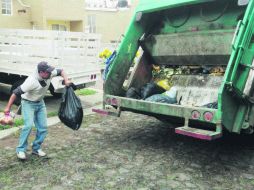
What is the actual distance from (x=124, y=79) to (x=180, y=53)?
0.86 meters

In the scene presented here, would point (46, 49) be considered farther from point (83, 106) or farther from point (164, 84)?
point (164, 84)

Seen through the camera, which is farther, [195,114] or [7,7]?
[7,7]

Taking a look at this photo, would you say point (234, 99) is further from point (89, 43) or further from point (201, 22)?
point (89, 43)

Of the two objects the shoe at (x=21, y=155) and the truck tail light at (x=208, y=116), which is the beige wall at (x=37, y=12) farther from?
the truck tail light at (x=208, y=116)

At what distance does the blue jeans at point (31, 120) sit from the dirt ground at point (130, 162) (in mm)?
196

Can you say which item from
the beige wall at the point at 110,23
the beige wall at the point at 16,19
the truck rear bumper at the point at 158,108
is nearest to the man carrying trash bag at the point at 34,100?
the truck rear bumper at the point at 158,108

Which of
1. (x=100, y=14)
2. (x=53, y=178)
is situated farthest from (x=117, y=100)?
(x=100, y=14)

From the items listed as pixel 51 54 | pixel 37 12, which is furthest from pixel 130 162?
pixel 37 12

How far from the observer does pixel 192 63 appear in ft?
17.9

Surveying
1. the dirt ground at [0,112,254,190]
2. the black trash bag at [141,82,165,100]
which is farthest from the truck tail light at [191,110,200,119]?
the black trash bag at [141,82,165,100]

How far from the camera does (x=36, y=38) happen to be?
297 inches

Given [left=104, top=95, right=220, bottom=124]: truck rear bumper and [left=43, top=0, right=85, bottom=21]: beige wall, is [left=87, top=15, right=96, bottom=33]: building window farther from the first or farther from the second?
[left=104, top=95, right=220, bottom=124]: truck rear bumper

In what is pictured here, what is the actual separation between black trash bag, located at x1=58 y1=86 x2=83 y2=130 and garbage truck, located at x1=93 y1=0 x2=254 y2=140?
1.99 ft

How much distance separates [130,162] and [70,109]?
3.17 feet
